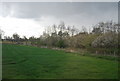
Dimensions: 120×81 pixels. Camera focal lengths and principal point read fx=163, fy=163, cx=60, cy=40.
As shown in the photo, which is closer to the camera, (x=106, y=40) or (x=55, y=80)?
(x=55, y=80)

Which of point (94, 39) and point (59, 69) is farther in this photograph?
point (94, 39)

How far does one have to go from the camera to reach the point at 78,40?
19.1 metres

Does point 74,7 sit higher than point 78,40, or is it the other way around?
point 74,7

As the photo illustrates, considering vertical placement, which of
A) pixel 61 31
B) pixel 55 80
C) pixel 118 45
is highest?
pixel 61 31

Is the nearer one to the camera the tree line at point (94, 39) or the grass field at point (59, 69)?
the grass field at point (59, 69)

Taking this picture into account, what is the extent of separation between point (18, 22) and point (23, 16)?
1399mm

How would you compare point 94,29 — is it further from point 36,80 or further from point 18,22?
point 36,80

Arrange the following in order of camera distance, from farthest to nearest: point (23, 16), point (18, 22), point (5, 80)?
point (18, 22), point (23, 16), point (5, 80)

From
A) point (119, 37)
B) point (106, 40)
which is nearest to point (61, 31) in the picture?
point (106, 40)

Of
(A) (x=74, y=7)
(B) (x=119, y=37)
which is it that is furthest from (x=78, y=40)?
(A) (x=74, y=7)

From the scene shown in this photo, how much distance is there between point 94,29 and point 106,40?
18.8 feet

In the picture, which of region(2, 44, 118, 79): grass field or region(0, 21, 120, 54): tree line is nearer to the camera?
region(2, 44, 118, 79): grass field

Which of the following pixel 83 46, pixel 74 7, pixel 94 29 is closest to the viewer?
pixel 74 7

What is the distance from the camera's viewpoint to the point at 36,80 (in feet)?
16.7
